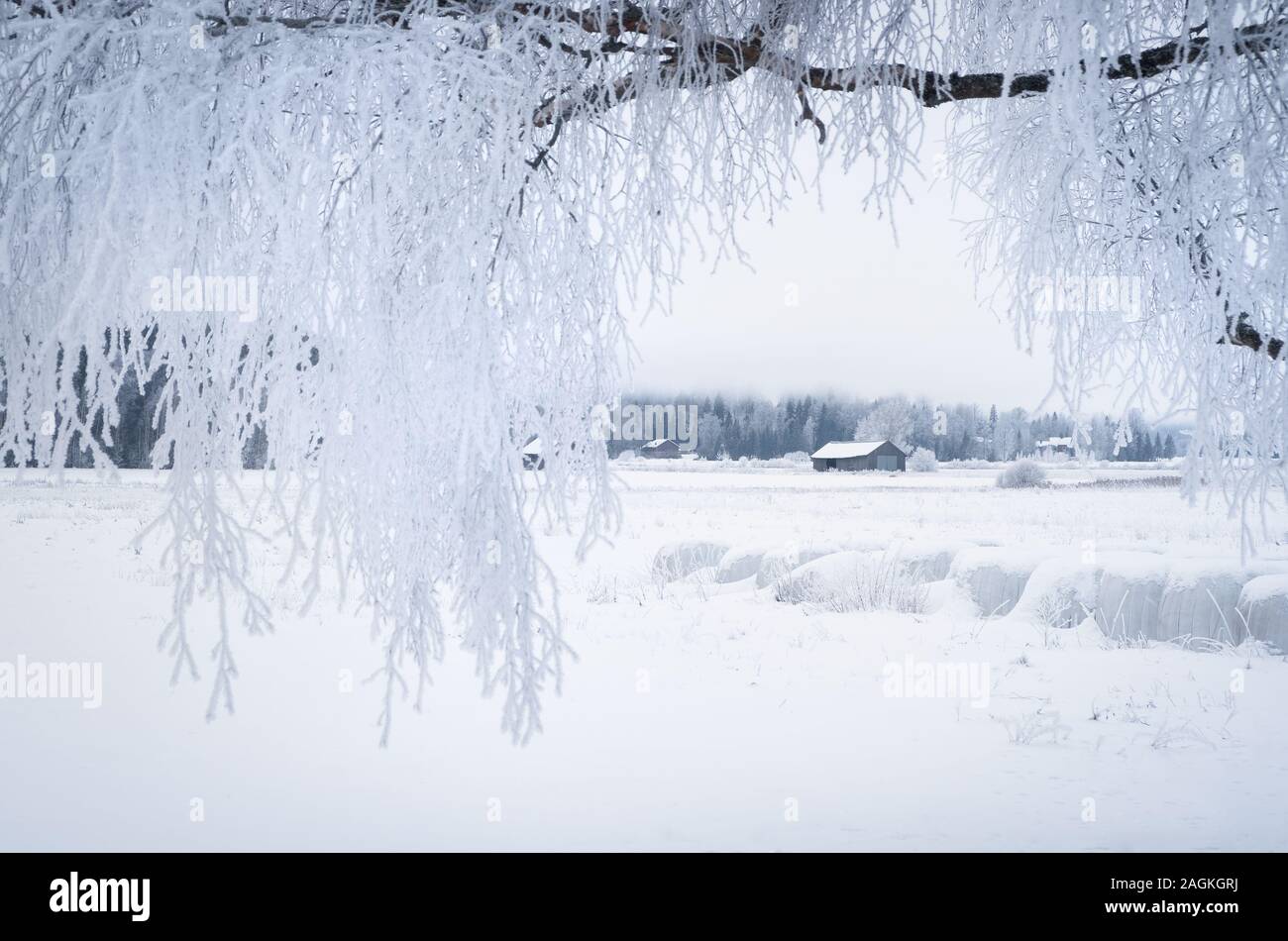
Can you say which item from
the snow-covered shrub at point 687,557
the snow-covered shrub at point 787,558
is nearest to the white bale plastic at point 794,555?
the snow-covered shrub at point 787,558

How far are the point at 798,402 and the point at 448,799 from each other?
1.47 m

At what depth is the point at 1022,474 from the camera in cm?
272

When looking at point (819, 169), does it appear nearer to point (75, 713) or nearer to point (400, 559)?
point (400, 559)

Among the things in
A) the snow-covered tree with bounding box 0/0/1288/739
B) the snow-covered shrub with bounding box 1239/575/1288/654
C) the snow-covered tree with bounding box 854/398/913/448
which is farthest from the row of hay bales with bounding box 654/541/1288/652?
the snow-covered tree with bounding box 0/0/1288/739

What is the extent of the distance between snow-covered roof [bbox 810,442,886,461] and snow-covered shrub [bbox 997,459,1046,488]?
0.38 meters

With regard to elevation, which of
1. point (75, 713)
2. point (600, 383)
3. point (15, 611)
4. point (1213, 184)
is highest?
point (1213, 184)

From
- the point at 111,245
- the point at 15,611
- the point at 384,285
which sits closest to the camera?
the point at 111,245

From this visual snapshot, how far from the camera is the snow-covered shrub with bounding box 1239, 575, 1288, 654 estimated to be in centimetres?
253

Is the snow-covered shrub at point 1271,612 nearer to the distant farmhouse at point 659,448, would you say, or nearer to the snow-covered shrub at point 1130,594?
the snow-covered shrub at point 1130,594

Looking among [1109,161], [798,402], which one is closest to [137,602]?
[798,402]

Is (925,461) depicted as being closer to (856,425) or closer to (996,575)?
(856,425)

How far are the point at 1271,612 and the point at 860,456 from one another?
1155 millimetres

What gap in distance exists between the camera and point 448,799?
2398mm

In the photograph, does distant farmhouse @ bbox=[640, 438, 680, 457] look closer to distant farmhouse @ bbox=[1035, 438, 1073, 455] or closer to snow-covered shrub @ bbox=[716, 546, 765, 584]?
snow-covered shrub @ bbox=[716, 546, 765, 584]
